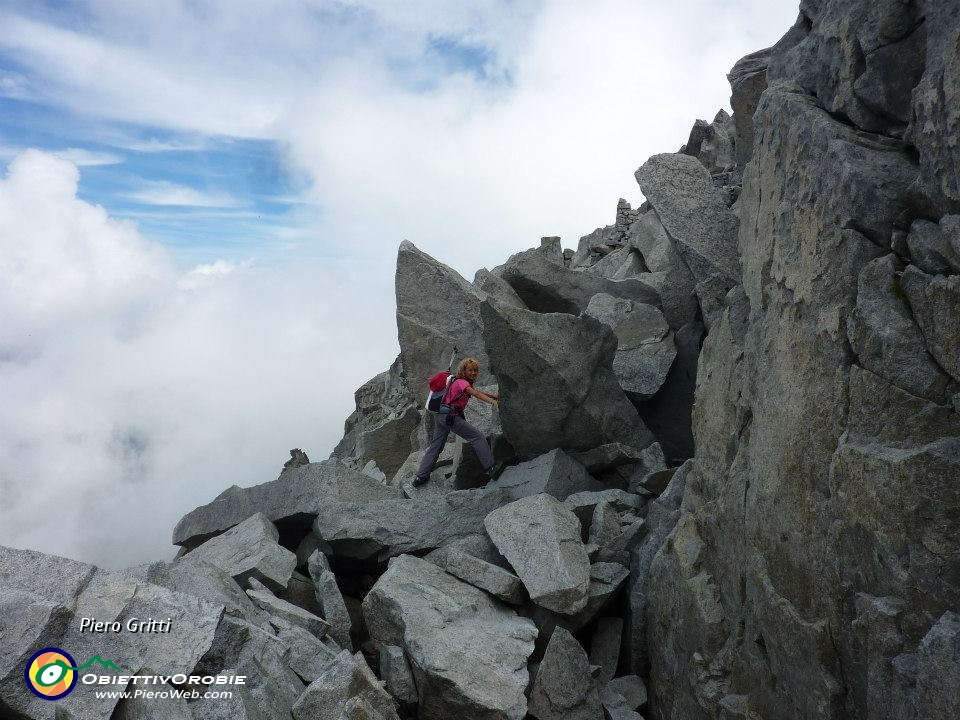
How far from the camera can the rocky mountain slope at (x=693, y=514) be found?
5.06 metres

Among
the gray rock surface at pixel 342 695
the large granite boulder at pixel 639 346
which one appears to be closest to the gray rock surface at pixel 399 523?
the gray rock surface at pixel 342 695

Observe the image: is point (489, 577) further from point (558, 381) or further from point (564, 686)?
point (558, 381)

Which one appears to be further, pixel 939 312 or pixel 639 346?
pixel 639 346

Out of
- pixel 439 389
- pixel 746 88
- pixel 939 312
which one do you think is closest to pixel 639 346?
pixel 439 389

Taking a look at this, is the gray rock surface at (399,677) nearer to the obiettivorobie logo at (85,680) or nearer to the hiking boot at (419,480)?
the obiettivorobie logo at (85,680)

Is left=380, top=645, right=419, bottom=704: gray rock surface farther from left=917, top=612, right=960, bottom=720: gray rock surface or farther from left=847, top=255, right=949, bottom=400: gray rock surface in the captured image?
left=847, top=255, right=949, bottom=400: gray rock surface

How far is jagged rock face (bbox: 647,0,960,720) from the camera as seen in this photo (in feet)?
16.0

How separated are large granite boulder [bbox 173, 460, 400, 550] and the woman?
51.9 inches

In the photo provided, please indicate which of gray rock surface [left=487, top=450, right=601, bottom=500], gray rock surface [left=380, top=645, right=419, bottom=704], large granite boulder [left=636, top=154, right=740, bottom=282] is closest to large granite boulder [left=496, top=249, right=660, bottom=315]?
large granite boulder [left=636, top=154, right=740, bottom=282]

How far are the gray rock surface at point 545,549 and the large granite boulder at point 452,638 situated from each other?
435mm

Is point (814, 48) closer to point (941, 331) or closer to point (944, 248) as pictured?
point (944, 248)

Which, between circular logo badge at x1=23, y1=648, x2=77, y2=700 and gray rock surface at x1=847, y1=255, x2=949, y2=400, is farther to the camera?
circular logo badge at x1=23, y1=648, x2=77, y2=700

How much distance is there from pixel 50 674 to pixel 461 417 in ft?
24.2

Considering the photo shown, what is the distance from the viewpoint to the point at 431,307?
53.9 ft
